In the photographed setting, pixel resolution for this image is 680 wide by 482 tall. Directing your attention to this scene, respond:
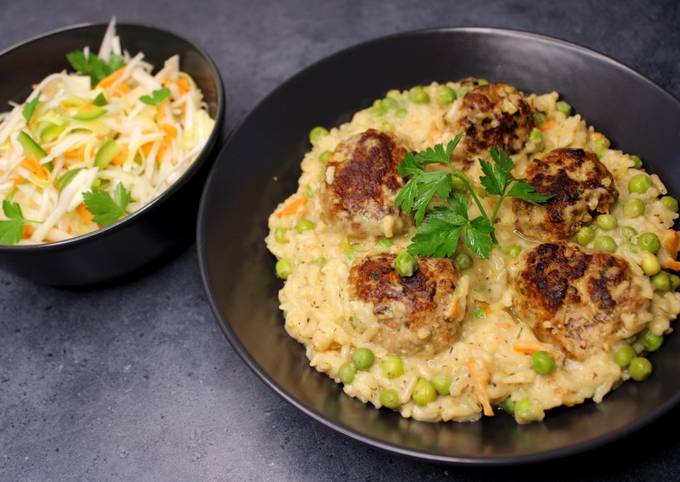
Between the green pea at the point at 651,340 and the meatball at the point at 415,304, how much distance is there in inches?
45.2

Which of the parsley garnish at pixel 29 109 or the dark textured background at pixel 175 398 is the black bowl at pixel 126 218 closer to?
the dark textured background at pixel 175 398

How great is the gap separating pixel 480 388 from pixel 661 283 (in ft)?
4.61

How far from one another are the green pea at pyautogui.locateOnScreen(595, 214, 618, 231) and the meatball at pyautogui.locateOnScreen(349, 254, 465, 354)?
1.14 m

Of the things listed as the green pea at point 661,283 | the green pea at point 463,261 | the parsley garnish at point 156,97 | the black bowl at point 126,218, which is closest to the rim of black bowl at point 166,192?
the black bowl at point 126,218

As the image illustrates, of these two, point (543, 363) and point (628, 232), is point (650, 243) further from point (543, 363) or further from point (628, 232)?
point (543, 363)

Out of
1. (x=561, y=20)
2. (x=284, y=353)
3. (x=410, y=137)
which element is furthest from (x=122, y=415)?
(x=561, y=20)

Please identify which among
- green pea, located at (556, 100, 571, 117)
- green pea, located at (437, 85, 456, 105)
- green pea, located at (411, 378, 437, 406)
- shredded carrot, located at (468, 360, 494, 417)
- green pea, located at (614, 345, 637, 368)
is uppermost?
green pea, located at (556, 100, 571, 117)

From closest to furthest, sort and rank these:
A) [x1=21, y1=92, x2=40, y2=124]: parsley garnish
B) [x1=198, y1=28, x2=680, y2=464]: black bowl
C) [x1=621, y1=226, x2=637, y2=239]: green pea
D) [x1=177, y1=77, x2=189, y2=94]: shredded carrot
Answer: [x1=198, y1=28, x2=680, y2=464]: black bowl
[x1=621, y1=226, x2=637, y2=239]: green pea
[x1=21, y1=92, x2=40, y2=124]: parsley garnish
[x1=177, y1=77, x2=189, y2=94]: shredded carrot

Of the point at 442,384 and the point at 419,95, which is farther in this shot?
the point at 419,95

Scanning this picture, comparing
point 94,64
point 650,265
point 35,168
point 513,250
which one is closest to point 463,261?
point 513,250

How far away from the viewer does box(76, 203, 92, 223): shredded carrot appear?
5.80m

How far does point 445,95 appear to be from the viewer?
19.2ft

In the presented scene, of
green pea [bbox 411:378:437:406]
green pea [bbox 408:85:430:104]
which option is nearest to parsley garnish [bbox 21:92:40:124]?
green pea [bbox 408:85:430:104]

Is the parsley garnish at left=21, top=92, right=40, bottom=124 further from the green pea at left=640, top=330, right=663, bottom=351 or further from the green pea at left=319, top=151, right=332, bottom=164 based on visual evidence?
the green pea at left=640, top=330, right=663, bottom=351
